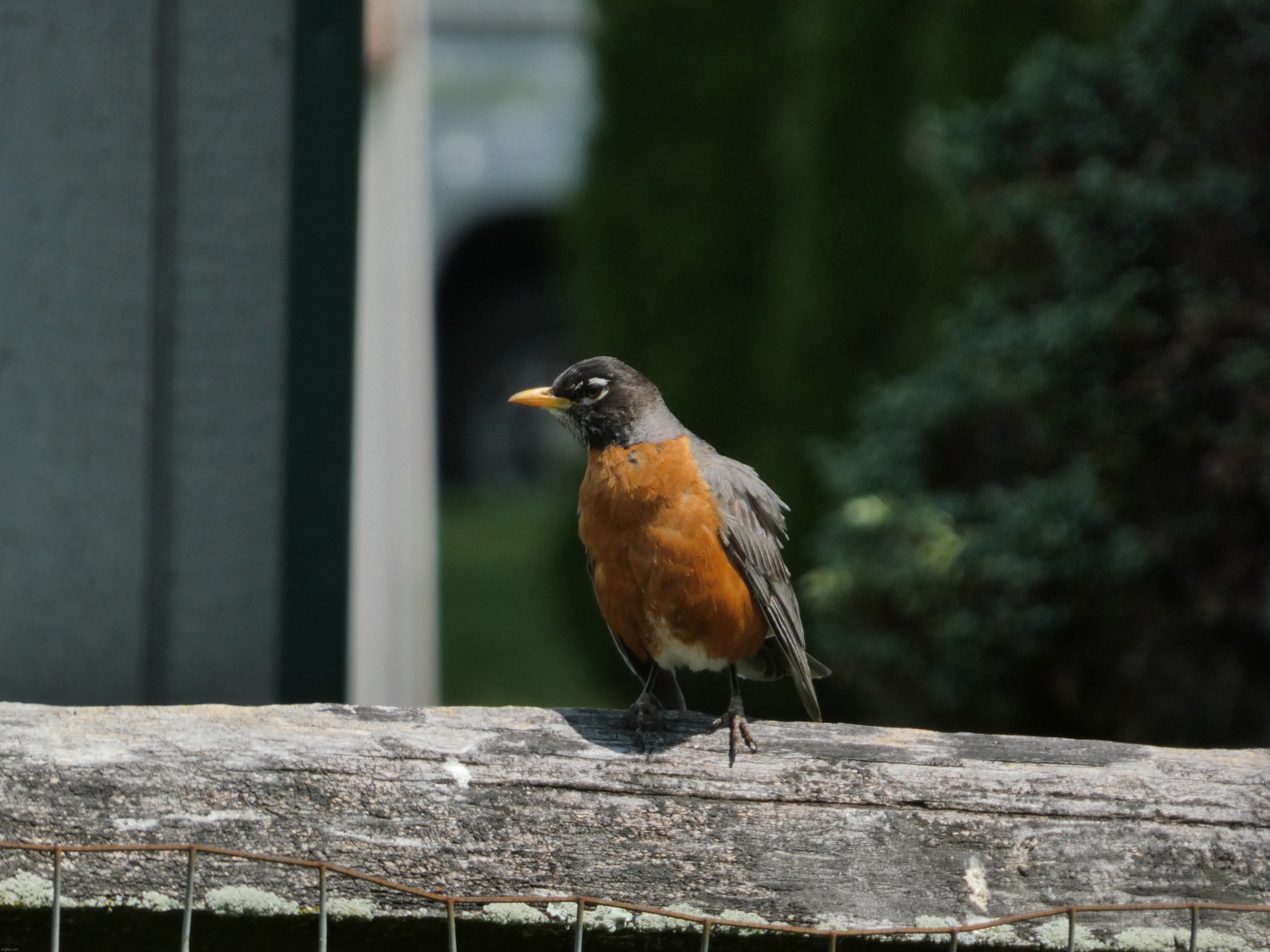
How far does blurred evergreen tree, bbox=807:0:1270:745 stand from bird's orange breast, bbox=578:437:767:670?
2052 mm

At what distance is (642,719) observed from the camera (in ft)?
7.14

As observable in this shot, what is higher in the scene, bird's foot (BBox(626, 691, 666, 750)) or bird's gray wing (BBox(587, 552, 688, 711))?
bird's gray wing (BBox(587, 552, 688, 711))

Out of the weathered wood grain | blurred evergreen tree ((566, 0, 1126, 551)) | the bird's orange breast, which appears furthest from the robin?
blurred evergreen tree ((566, 0, 1126, 551))

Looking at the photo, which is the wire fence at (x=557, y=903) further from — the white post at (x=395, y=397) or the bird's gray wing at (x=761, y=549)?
the white post at (x=395, y=397)

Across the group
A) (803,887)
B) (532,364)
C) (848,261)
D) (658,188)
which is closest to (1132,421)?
(848,261)

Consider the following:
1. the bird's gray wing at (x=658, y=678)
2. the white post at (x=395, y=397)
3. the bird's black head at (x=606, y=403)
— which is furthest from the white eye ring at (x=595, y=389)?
the white post at (x=395, y=397)

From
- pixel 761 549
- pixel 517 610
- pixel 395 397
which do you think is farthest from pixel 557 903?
pixel 517 610

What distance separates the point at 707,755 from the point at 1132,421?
3.29 m

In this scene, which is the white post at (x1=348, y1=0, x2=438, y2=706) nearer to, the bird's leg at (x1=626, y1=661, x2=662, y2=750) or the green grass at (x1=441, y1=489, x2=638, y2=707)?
the green grass at (x1=441, y1=489, x2=638, y2=707)

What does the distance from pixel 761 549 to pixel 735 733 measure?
3.59 feet

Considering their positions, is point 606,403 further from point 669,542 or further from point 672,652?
point 672,652

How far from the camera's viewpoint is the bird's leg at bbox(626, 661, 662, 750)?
2014mm

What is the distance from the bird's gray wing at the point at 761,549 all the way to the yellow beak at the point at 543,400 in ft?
1.03

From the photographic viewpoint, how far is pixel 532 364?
533 inches
